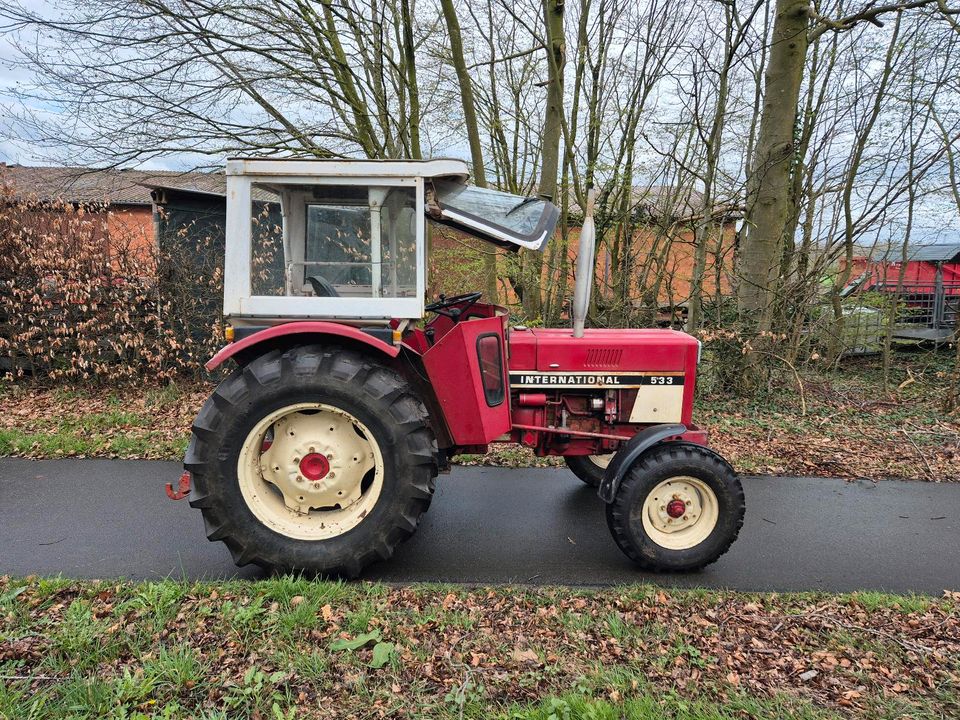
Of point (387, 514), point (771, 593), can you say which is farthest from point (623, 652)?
point (387, 514)

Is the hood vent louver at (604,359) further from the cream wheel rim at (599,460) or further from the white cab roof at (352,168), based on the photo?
the white cab roof at (352,168)

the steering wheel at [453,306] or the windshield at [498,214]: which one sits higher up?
the windshield at [498,214]

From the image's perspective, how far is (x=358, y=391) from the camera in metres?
2.94

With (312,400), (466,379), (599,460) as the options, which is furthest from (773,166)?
(312,400)

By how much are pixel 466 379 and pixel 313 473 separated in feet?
3.17

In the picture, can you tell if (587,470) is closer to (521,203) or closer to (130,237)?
(521,203)

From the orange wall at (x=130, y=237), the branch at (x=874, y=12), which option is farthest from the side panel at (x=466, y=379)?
the branch at (x=874, y=12)

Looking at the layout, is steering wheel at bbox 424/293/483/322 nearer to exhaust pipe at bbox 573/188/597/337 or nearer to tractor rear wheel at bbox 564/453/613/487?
exhaust pipe at bbox 573/188/597/337

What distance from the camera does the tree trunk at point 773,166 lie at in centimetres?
686

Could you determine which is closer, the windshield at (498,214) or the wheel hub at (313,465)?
the windshield at (498,214)

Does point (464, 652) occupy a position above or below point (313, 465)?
below

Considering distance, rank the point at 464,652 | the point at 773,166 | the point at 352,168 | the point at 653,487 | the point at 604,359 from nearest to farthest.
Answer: the point at 464,652
the point at 352,168
the point at 653,487
the point at 604,359
the point at 773,166

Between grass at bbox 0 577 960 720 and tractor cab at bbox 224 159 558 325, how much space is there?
144 cm

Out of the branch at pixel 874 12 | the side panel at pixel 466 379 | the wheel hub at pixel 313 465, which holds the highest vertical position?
the branch at pixel 874 12
